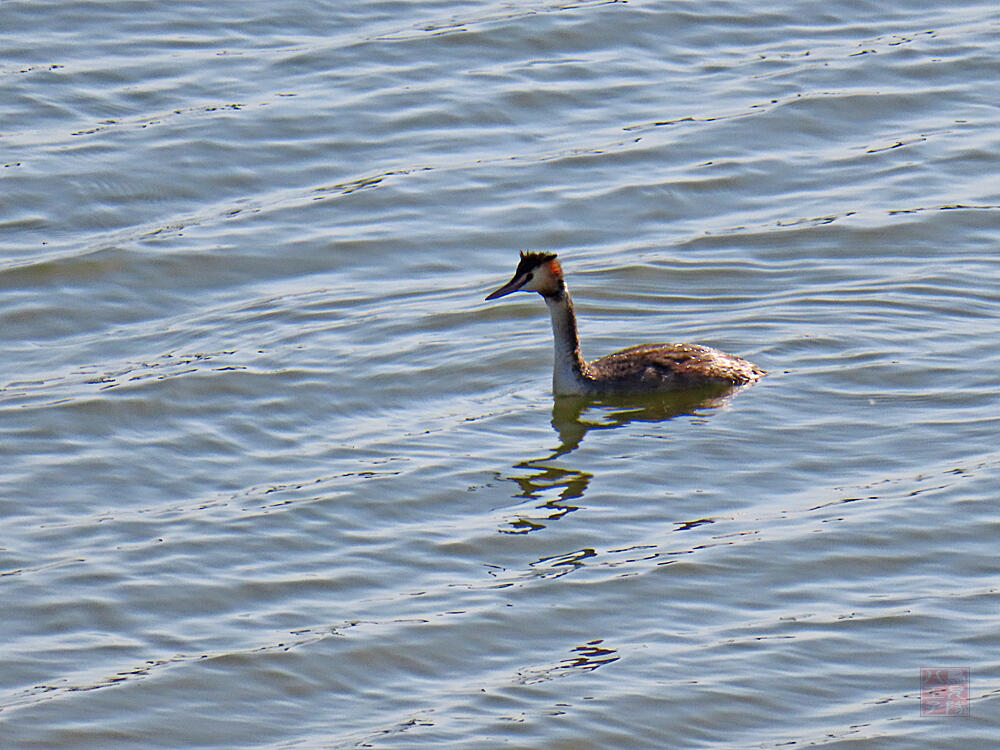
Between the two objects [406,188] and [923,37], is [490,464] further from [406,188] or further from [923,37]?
[923,37]

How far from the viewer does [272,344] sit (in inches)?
494

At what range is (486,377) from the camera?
1227 cm

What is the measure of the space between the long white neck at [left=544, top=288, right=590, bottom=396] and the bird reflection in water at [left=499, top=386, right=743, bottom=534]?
0.08 m

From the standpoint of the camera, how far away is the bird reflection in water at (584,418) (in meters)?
10.5

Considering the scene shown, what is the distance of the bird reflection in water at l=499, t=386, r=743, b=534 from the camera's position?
415 inches

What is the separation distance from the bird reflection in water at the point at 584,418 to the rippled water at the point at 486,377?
0.15 ft

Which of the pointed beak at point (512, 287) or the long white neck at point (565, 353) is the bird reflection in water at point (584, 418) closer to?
the long white neck at point (565, 353)

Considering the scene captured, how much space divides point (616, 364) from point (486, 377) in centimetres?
88

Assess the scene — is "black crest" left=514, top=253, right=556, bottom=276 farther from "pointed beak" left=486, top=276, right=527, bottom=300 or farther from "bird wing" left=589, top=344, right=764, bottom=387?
"bird wing" left=589, top=344, right=764, bottom=387

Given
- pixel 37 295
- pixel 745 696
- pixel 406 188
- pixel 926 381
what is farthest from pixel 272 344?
pixel 745 696

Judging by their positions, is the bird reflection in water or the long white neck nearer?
the bird reflection in water
